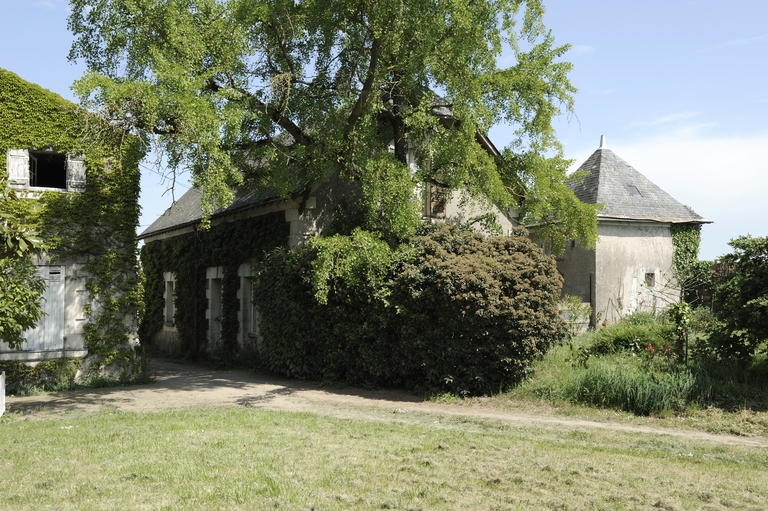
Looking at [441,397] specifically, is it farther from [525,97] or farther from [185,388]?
[525,97]

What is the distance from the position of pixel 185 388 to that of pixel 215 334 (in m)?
5.66

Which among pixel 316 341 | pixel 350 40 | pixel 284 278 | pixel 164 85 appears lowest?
pixel 316 341

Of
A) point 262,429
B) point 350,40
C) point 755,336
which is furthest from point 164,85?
point 755,336

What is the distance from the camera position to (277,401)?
1258 cm

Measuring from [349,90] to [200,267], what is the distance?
8.64m

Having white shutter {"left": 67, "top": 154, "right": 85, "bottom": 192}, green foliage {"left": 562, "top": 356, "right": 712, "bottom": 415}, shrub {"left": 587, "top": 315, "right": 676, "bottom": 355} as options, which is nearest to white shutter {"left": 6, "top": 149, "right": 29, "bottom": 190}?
white shutter {"left": 67, "top": 154, "right": 85, "bottom": 192}

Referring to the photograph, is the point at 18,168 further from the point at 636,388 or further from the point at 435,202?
the point at 636,388

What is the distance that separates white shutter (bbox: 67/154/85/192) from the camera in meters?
14.0

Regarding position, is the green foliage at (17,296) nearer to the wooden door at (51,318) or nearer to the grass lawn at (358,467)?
the grass lawn at (358,467)

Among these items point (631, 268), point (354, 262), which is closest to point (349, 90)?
point (354, 262)

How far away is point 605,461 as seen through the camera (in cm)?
760

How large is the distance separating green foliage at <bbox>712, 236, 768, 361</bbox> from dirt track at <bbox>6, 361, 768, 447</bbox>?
2.34 metres

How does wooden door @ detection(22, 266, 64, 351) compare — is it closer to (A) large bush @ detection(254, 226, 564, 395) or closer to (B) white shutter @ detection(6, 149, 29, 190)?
(B) white shutter @ detection(6, 149, 29, 190)

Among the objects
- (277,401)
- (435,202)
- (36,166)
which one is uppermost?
Result: (36,166)
